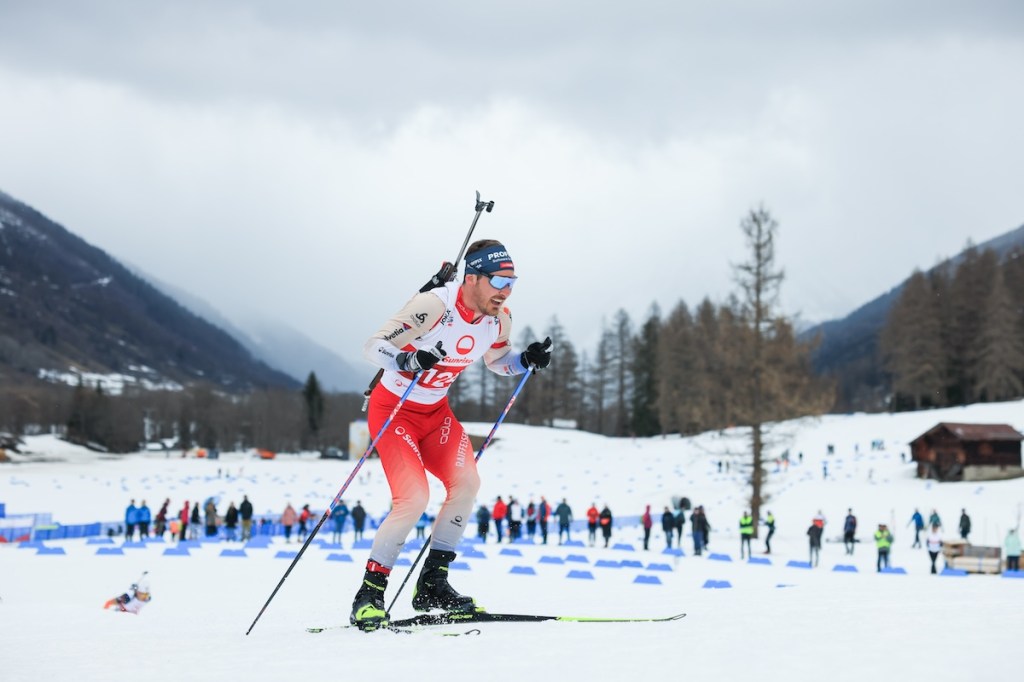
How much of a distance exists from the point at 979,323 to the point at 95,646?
8716cm

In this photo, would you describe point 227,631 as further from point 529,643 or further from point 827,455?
point 827,455

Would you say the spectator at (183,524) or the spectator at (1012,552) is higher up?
the spectator at (1012,552)

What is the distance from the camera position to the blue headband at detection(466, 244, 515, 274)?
22.7ft

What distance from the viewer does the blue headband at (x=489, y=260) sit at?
272 inches

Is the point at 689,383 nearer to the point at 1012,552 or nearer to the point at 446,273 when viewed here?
the point at 1012,552

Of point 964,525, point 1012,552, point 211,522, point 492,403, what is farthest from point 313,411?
point 1012,552

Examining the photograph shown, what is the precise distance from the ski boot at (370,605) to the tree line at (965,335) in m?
Result: 79.8

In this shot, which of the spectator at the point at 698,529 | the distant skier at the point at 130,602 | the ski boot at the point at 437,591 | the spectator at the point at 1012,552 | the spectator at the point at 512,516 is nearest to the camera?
the ski boot at the point at 437,591

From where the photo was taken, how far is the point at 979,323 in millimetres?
80375

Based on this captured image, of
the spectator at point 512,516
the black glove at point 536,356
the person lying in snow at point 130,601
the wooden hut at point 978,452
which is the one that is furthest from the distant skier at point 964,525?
the black glove at point 536,356

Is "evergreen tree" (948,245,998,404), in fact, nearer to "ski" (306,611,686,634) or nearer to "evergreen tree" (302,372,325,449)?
"evergreen tree" (302,372,325,449)

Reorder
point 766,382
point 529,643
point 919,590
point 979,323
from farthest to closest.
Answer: point 979,323, point 766,382, point 919,590, point 529,643

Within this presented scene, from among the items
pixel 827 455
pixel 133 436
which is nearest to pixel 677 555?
pixel 827 455

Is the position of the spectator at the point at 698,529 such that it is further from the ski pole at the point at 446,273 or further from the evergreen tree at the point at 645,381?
the evergreen tree at the point at 645,381
